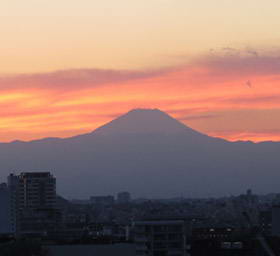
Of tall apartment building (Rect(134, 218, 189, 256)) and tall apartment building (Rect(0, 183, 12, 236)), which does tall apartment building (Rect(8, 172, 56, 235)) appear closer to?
tall apartment building (Rect(0, 183, 12, 236))

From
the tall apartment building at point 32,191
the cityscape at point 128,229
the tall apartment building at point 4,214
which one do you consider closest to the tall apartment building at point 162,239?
the cityscape at point 128,229

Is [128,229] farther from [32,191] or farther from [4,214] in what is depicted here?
[32,191]

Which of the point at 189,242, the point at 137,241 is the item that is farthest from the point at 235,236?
the point at 137,241

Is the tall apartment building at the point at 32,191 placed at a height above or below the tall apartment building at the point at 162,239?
above

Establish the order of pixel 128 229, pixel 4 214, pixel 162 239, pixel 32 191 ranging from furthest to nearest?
pixel 32 191, pixel 4 214, pixel 128 229, pixel 162 239

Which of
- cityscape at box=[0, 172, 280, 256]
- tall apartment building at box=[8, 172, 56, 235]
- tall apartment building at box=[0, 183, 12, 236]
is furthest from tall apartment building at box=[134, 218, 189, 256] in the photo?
tall apartment building at box=[8, 172, 56, 235]

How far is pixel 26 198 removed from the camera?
4437 inches

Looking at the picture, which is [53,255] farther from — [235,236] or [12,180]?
[12,180]

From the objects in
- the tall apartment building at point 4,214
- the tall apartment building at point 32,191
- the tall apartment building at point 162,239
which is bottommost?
the tall apartment building at point 162,239

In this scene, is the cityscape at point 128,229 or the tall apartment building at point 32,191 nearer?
the cityscape at point 128,229

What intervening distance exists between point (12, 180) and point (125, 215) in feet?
76.3

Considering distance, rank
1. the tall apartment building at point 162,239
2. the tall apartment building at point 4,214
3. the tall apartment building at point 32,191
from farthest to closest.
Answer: the tall apartment building at point 32,191, the tall apartment building at point 4,214, the tall apartment building at point 162,239

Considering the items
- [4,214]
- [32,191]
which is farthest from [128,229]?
[32,191]

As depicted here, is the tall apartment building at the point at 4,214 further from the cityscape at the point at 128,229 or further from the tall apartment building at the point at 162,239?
the tall apartment building at the point at 162,239
